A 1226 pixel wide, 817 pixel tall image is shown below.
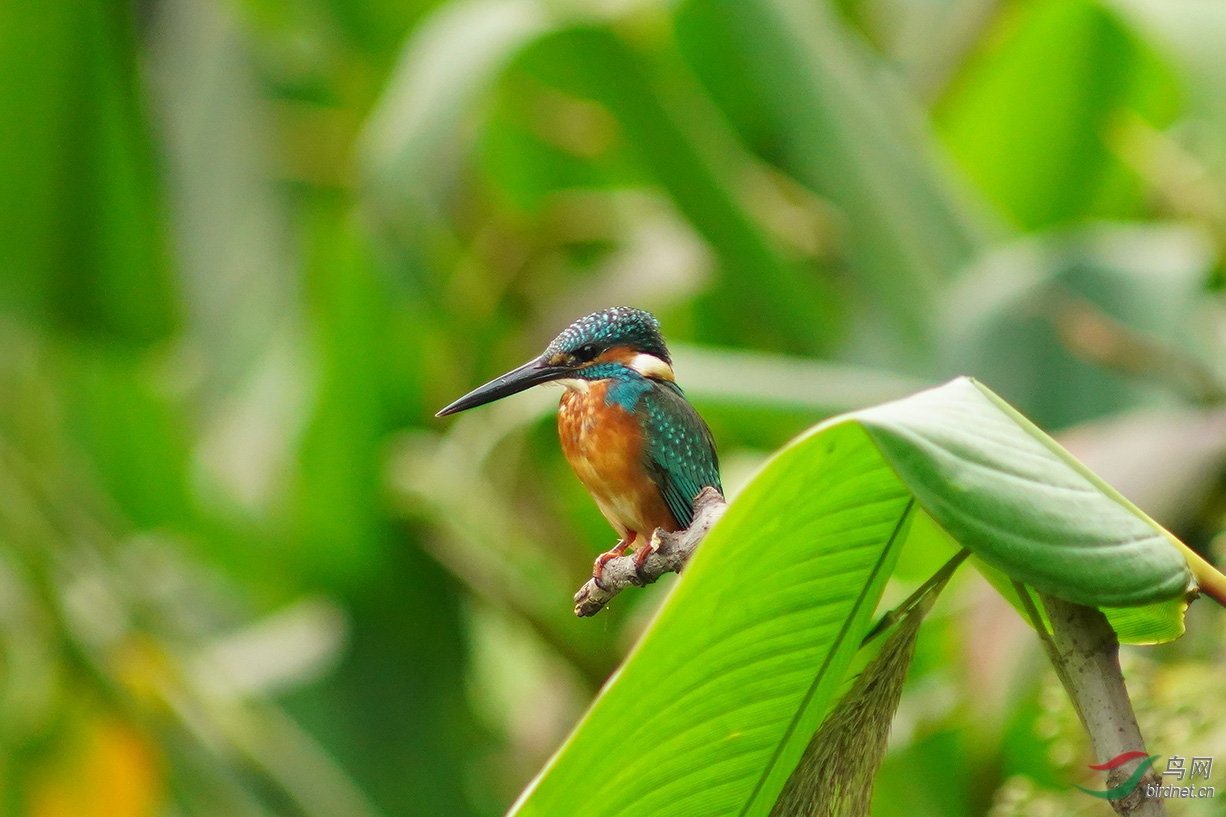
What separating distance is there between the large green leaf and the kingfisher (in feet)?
0.13

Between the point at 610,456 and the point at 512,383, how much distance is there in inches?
1.3

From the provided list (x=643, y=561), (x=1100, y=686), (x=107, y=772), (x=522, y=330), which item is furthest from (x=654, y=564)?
(x=107, y=772)

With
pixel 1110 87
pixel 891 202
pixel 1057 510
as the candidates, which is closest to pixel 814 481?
pixel 1057 510

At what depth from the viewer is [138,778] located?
141cm

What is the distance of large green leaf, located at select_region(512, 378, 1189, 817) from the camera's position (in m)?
0.26

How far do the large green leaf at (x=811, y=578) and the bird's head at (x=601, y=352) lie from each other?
71 mm

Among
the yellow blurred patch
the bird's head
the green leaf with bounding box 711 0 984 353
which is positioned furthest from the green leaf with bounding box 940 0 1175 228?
the yellow blurred patch

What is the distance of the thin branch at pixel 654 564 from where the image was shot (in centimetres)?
30

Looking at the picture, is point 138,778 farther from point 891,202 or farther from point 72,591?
point 891,202

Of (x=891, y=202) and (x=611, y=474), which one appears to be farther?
(x=891, y=202)

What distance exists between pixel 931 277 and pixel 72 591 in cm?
110

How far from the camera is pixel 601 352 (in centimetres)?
34

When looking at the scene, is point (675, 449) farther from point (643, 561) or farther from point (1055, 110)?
point (1055, 110)

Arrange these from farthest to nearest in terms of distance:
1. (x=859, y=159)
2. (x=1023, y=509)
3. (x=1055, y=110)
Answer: (x=1055, y=110) < (x=859, y=159) < (x=1023, y=509)
